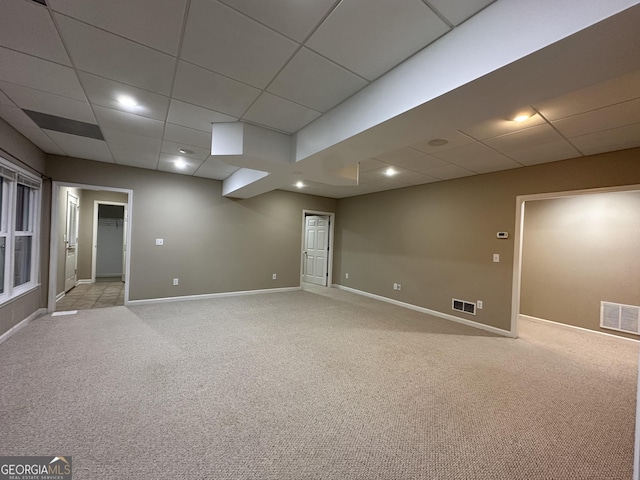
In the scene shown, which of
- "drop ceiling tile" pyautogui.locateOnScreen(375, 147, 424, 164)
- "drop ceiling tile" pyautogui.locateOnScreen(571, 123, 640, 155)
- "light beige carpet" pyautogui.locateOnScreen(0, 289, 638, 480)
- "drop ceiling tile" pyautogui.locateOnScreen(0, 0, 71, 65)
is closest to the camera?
"drop ceiling tile" pyautogui.locateOnScreen(0, 0, 71, 65)

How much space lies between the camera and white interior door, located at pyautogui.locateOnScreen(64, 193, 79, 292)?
5.55m

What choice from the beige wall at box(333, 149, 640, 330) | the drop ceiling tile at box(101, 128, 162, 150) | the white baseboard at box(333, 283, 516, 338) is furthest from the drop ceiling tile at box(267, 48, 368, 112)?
the white baseboard at box(333, 283, 516, 338)

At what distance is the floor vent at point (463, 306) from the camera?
4355mm

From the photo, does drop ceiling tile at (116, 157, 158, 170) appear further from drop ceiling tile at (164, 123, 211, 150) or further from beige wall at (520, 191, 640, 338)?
beige wall at (520, 191, 640, 338)

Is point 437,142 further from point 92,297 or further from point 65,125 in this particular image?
point 92,297

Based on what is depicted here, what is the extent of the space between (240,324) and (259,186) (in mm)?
2304

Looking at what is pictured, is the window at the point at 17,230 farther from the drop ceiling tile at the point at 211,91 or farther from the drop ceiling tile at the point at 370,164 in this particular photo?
the drop ceiling tile at the point at 370,164

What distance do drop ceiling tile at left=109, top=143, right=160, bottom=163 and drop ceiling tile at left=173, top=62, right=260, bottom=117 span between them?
182 cm

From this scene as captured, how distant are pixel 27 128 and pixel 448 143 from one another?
5024mm

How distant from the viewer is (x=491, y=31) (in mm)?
1371

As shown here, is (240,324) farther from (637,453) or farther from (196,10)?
(637,453)

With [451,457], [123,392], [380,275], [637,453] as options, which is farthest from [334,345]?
[380,275]

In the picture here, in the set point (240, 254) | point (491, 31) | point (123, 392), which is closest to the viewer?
point (491, 31)

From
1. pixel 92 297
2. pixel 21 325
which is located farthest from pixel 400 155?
pixel 92 297
